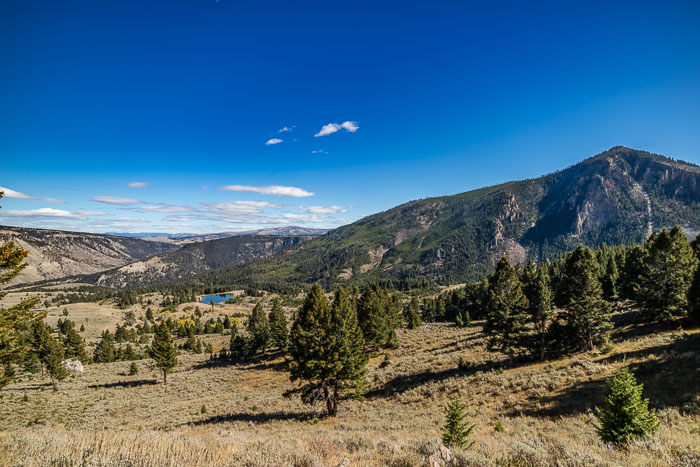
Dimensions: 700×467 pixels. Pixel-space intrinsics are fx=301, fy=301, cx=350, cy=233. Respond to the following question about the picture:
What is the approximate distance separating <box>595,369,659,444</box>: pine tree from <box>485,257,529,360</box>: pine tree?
2330 centimetres

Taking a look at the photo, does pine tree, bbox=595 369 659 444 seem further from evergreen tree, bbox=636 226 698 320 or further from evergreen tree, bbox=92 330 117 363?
evergreen tree, bbox=92 330 117 363

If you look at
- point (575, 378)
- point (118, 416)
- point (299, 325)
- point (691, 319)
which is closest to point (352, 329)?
point (299, 325)

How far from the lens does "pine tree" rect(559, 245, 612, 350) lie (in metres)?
30.2

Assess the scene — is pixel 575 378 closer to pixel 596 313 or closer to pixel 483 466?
pixel 596 313

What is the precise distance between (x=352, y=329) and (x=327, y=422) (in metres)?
7.52

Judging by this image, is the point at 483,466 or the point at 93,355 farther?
the point at 93,355

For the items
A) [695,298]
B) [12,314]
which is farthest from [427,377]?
[12,314]

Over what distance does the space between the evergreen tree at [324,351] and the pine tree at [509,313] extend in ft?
52.1

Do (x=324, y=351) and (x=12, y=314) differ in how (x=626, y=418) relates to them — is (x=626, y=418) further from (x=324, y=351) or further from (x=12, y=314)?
(x=12, y=314)

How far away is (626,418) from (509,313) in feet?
80.6

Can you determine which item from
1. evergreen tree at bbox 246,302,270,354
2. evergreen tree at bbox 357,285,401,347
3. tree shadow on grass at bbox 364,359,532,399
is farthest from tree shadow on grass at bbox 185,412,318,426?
evergreen tree at bbox 246,302,270,354

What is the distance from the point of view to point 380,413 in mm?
26109

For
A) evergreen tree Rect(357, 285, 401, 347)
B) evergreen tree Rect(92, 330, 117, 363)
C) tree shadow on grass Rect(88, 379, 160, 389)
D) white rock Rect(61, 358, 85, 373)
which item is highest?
evergreen tree Rect(357, 285, 401, 347)

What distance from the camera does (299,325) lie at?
26.1 m
